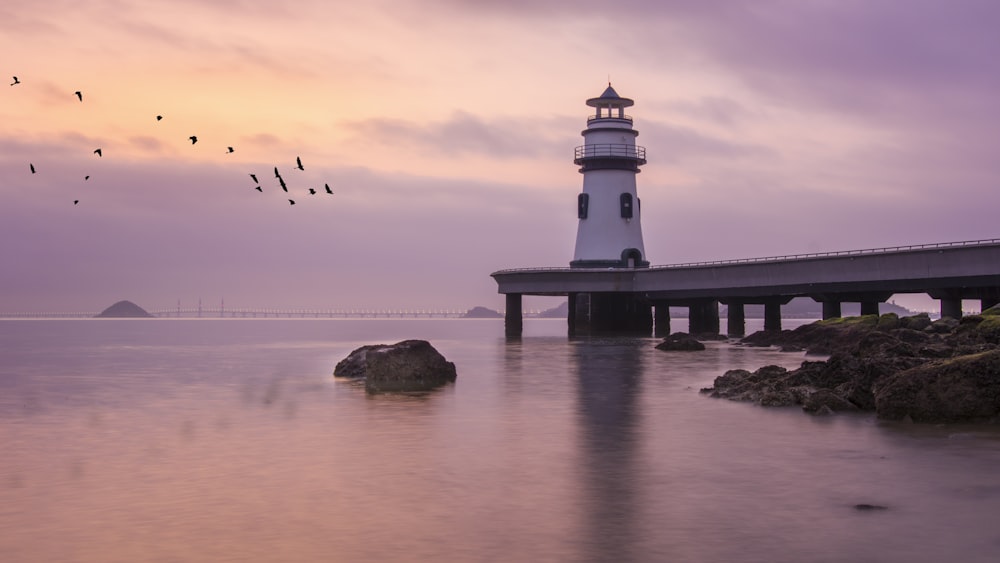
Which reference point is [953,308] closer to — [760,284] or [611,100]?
[760,284]

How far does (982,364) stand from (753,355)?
25.2 metres

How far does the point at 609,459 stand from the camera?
51.0ft

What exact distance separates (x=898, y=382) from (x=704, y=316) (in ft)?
185

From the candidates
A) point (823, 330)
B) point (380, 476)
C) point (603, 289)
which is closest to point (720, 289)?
point (603, 289)

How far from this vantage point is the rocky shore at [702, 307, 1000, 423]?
1719cm

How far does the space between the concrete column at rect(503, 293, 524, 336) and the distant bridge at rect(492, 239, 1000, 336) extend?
0.33 ft

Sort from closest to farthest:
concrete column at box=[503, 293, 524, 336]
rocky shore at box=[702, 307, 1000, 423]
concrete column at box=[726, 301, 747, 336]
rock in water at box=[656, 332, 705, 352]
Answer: rocky shore at box=[702, 307, 1000, 423]
rock in water at box=[656, 332, 705, 352]
concrete column at box=[726, 301, 747, 336]
concrete column at box=[503, 293, 524, 336]

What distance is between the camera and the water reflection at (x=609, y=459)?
10297mm

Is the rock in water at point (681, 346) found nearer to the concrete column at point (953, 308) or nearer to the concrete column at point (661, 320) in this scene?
the concrete column at point (953, 308)

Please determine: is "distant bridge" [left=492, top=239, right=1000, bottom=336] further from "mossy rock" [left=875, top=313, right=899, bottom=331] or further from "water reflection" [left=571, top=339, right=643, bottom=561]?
"water reflection" [left=571, top=339, right=643, bottom=561]

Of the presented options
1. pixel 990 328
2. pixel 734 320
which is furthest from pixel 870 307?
pixel 990 328

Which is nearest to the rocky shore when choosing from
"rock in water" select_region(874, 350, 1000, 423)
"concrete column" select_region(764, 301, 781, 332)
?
"rock in water" select_region(874, 350, 1000, 423)

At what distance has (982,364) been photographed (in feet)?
56.0

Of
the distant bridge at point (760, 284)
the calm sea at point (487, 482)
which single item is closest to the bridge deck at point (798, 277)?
the distant bridge at point (760, 284)
